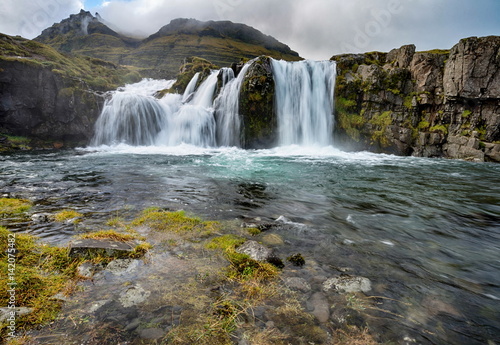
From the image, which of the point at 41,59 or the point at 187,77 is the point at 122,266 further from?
the point at 187,77

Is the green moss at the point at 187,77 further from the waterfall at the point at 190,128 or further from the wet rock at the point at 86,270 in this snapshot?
the wet rock at the point at 86,270

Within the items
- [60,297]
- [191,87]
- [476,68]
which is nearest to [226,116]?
[191,87]

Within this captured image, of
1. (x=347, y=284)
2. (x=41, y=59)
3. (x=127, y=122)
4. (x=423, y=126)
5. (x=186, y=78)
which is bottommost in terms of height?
(x=347, y=284)

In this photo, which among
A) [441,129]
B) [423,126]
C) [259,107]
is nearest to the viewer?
[441,129]

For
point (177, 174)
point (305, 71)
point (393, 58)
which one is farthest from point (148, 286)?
point (393, 58)

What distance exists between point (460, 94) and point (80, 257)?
3403cm

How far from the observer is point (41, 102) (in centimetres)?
2572

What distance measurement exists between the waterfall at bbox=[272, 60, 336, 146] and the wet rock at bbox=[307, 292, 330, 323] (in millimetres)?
26247

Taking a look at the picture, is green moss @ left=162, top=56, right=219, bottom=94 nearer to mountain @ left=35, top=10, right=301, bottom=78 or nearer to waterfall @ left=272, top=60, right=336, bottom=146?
waterfall @ left=272, top=60, right=336, bottom=146

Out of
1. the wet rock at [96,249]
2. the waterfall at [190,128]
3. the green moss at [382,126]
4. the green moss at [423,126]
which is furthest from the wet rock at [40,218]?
the green moss at [423,126]

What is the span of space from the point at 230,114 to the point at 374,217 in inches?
927

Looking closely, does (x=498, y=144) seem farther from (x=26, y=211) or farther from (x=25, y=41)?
(x=25, y=41)

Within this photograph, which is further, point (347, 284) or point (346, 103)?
point (346, 103)

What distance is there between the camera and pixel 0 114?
2412 cm
